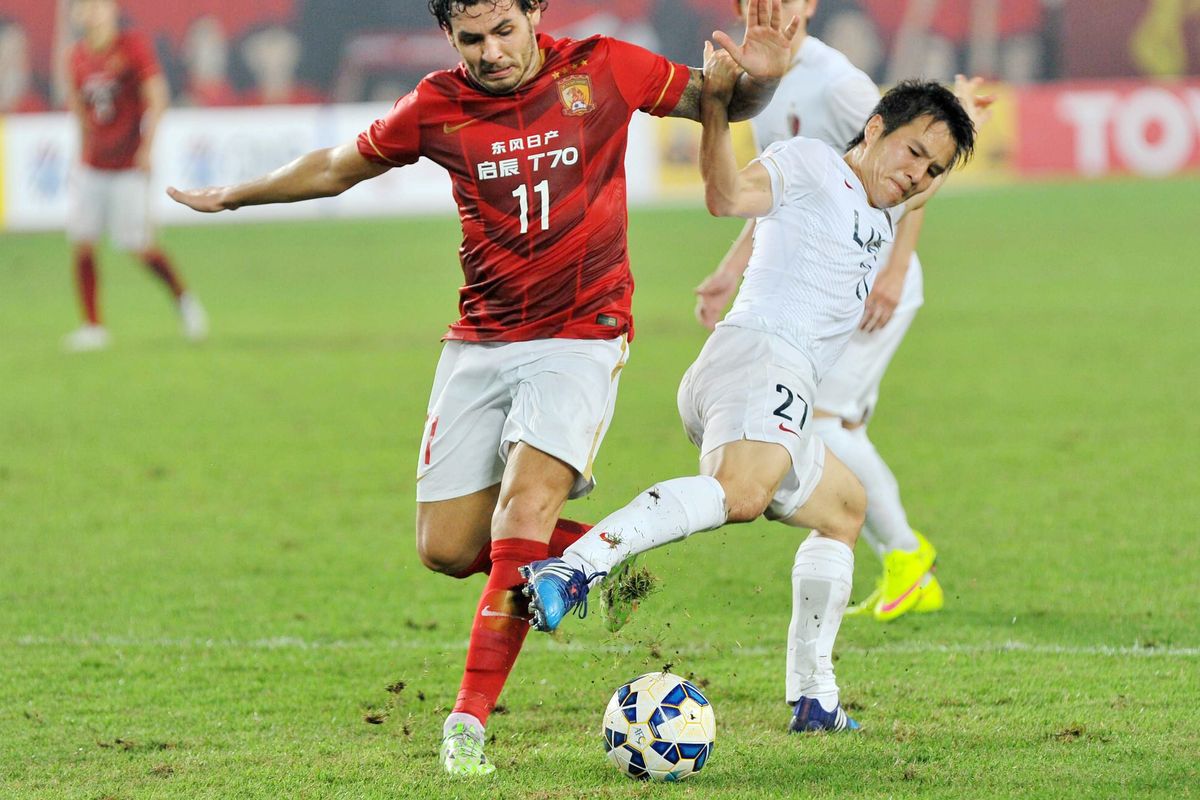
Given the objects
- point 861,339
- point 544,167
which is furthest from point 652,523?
point 861,339

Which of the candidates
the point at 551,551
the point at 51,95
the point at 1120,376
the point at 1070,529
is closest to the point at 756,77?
the point at 551,551

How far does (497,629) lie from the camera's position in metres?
4.41

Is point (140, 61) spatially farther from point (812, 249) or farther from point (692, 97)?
point (812, 249)

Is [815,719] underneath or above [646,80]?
underneath

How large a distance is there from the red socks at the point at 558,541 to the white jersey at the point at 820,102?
1.78 metres

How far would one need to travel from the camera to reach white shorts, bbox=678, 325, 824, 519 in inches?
175

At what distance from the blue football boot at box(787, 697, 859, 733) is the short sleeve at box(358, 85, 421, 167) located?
1.86 metres

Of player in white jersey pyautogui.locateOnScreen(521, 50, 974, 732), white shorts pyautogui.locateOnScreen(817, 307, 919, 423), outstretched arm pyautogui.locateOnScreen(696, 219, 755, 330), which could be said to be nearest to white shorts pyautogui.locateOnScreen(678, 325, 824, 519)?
player in white jersey pyautogui.locateOnScreen(521, 50, 974, 732)

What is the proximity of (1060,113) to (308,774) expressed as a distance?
23.5m

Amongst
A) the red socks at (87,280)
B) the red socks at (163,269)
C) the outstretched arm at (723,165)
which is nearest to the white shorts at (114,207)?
the red socks at (163,269)

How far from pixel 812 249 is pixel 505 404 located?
98 centimetres

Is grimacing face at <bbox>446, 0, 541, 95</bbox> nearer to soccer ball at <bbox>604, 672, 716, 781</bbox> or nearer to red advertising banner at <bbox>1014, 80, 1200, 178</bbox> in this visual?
soccer ball at <bbox>604, 672, 716, 781</bbox>

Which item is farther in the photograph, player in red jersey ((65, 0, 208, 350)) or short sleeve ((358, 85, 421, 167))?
player in red jersey ((65, 0, 208, 350))

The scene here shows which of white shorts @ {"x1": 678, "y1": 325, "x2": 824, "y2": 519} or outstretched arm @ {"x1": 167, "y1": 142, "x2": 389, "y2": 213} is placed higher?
outstretched arm @ {"x1": 167, "y1": 142, "x2": 389, "y2": 213}
